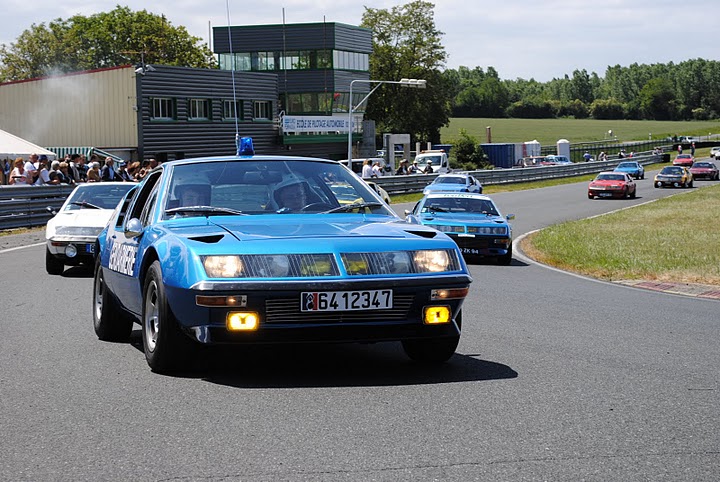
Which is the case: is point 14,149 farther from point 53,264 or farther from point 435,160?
point 435,160

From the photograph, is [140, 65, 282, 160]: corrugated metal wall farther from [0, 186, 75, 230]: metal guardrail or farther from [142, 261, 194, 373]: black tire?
[142, 261, 194, 373]: black tire

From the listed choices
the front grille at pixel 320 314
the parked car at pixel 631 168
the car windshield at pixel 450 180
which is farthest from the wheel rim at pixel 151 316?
the parked car at pixel 631 168

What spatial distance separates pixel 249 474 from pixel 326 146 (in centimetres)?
7348

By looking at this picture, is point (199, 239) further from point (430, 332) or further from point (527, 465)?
point (527, 465)

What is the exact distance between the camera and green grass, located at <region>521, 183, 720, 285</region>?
56.4ft

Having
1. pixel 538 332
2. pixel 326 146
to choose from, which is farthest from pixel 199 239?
pixel 326 146

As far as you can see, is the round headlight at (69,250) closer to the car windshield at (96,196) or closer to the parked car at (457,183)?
the car windshield at (96,196)

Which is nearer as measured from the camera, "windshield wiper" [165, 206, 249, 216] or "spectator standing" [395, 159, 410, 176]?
"windshield wiper" [165, 206, 249, 216]

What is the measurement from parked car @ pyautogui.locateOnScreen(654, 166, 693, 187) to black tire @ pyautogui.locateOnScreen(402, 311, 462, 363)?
54.6 m

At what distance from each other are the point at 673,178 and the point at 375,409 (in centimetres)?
5653

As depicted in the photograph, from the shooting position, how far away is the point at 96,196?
55.7 ft

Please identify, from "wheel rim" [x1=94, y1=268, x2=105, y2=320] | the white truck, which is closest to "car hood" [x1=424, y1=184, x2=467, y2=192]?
the white truck

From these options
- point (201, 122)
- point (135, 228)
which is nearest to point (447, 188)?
point (135, 228)

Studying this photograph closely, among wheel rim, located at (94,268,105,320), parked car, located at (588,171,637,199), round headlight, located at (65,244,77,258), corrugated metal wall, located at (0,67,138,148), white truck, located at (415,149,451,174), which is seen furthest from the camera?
white truck, located at (415,149,451,174)
